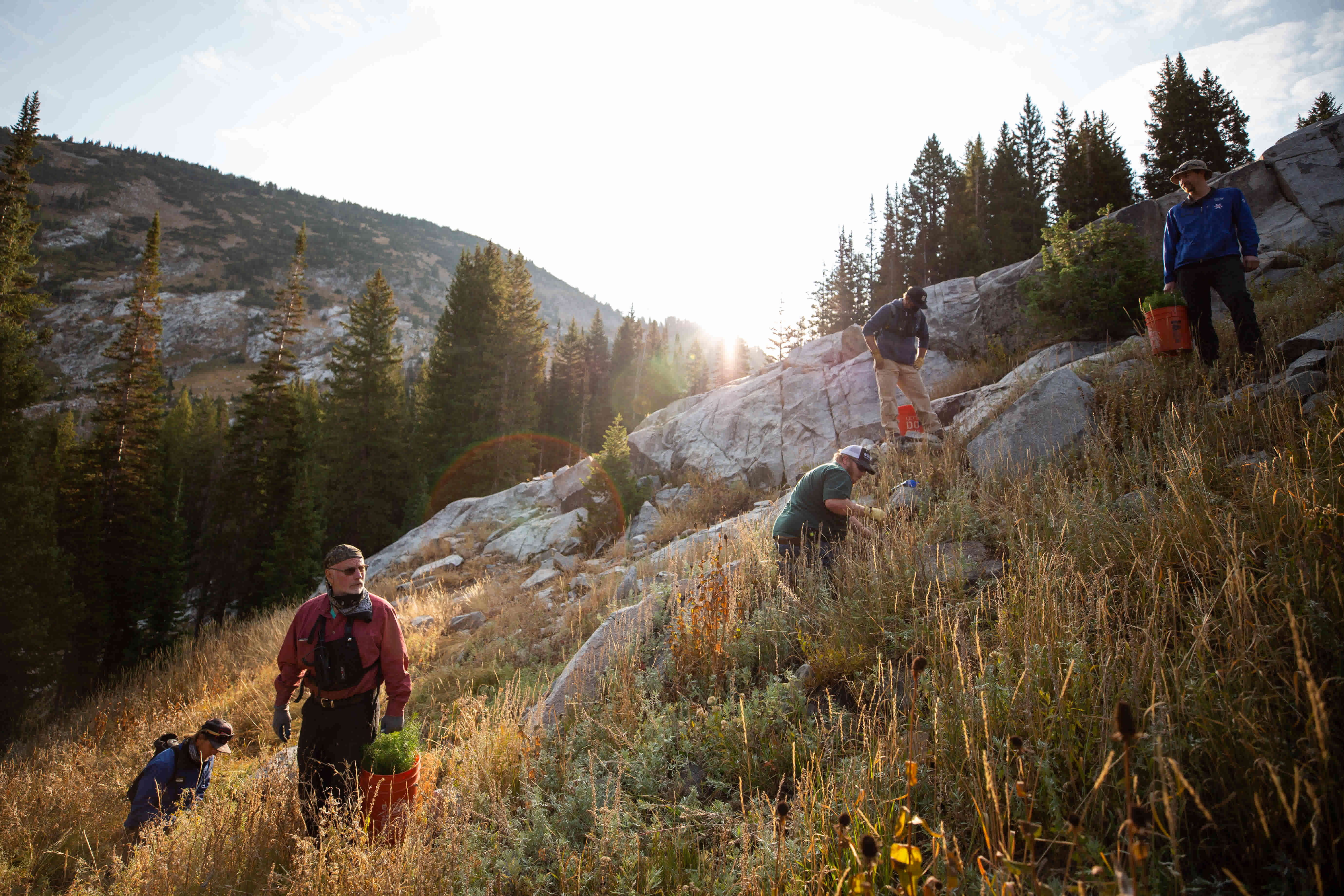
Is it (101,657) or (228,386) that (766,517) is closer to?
(101,657)

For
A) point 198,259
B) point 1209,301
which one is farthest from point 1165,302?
point 198,259

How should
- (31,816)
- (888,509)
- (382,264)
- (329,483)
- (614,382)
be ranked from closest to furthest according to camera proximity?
(888,509)
(31,816)
(329,483)
(614,382)
(382,264)

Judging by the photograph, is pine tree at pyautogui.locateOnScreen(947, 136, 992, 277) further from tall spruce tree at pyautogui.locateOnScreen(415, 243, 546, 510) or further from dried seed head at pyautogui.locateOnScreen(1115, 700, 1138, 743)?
dried seed head at pyautogui.locateOnScreen(1115, 700, 1138, 743)

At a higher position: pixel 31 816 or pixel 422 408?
pixel 422 408

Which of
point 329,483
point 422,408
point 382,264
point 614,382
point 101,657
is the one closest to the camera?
point 101,657

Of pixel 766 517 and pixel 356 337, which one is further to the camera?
pixel 356 337

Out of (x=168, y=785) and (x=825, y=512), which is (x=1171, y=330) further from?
(x=168, y=785)

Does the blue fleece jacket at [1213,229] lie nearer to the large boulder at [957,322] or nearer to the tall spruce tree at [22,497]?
the large boulder at [957,322]

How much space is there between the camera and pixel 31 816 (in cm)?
542

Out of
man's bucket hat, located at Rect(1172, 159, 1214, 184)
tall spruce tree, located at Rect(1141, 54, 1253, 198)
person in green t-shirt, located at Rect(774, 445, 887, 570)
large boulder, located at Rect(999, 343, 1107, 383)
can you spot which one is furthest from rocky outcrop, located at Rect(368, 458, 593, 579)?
tall spruce tree, located at Rect(1141, 54, 1253, 198)

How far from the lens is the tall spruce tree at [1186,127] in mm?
27109

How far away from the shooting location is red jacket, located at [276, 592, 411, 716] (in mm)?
4246

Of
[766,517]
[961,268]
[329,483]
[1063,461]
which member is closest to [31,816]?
[766,517]

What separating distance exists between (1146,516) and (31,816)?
32.5 ft
